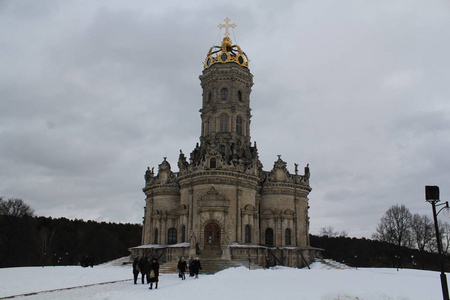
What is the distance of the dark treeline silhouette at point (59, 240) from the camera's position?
206ft

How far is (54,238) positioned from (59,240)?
1.00m

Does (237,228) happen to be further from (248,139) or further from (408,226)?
(408,226)

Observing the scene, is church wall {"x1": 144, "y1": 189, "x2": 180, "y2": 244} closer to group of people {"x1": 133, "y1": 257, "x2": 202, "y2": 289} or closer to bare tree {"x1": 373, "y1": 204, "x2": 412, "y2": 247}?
group of people {"x1": 133, "y1": 257, "x2": 202, "y2": 289}

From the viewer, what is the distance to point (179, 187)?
155 ft

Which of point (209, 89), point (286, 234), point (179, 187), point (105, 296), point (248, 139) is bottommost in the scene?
point (105, 296)

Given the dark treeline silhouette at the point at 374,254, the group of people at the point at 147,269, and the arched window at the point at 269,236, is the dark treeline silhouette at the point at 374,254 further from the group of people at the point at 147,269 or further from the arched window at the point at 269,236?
the group of people at the point at 147,269

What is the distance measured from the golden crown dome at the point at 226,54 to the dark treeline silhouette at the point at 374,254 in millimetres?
31619

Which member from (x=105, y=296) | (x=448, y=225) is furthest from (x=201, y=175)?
(x=448, y=225)

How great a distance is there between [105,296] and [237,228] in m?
24.8

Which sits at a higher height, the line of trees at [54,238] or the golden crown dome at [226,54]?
the golden crown dome at [226,54]

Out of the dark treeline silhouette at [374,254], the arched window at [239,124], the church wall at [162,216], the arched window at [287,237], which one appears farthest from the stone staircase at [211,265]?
the dark treeline silhouette at [374,254]

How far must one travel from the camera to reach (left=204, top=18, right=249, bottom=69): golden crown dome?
5072 cm

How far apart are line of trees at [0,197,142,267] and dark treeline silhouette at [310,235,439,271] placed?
4057 cm

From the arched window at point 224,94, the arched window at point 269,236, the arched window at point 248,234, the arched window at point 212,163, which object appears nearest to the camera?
the arched window at point 248,234
